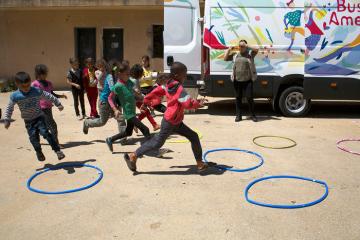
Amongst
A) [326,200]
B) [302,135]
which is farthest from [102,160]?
[302,135]

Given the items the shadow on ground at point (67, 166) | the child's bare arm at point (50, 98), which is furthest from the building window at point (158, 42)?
the shadow on ground at point (67, 166)

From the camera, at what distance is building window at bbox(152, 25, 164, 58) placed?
15.4m

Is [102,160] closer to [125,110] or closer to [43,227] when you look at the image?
[125,110]

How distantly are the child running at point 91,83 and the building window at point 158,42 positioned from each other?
6.13 metres

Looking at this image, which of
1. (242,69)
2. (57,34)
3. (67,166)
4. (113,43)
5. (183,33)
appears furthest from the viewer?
(57,34)

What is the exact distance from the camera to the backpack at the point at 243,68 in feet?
29.6

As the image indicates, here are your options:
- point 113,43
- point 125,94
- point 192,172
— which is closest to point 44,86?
point 125,94

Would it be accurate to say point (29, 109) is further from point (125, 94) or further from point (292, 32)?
point (292, 32)

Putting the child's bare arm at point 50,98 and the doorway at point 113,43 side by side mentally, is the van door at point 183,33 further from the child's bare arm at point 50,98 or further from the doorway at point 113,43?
the doorway at point 113,43

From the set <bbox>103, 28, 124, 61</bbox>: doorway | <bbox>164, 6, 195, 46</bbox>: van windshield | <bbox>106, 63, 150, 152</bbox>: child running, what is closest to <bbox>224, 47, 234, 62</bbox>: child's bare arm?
<bbox>164, 6, 195, 46</bbox>: van windshield

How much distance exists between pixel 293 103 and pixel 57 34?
10.5 metres

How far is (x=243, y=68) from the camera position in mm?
9031

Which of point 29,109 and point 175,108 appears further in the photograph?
point 29,109

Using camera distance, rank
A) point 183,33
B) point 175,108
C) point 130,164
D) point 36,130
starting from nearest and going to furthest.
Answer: point 175,108, point 130,164, point 36,130, point 183,33
